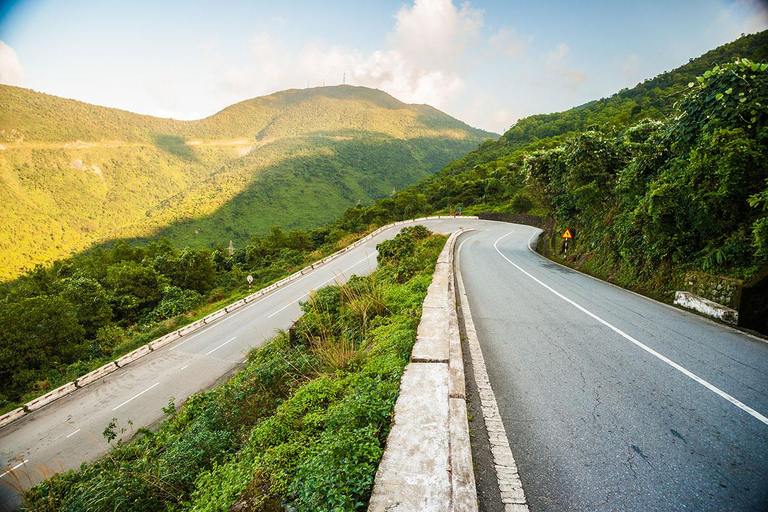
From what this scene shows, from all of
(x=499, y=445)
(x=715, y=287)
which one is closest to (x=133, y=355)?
(x=499, y=445)

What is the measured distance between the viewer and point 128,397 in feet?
35.5

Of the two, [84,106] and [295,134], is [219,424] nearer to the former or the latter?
[295,134]

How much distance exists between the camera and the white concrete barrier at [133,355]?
13349 millimetres

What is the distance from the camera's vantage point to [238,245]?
78500 mm

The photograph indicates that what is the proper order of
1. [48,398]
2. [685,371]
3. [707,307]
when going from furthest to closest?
1. [48,398]
2. [707,307]
3. [685,371]

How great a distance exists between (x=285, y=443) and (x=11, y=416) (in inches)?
596

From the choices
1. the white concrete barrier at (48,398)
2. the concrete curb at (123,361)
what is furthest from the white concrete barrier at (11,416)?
the white concrete barrier at (48,398)

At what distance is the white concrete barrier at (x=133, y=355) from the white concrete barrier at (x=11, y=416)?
2.90 meters

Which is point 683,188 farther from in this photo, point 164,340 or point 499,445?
point 164,340

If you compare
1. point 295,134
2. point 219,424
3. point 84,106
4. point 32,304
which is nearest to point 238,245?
point 32,304

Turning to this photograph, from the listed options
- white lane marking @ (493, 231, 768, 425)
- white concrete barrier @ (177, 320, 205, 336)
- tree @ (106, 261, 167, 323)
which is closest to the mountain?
tree @ (106, 261, 167, 323)

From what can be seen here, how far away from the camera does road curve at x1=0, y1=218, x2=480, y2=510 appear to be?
8523 millimetres

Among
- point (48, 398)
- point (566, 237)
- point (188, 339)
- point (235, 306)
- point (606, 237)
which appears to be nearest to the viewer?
point (48, 398)

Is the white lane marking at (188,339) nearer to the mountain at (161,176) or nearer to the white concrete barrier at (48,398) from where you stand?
the white concrete barrier at (48,398)
